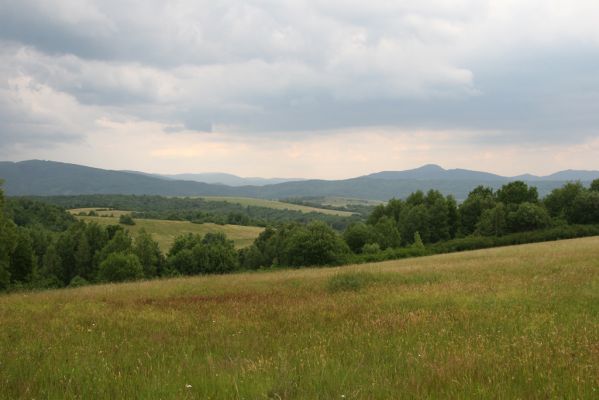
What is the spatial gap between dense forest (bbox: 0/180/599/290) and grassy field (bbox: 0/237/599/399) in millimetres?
46487

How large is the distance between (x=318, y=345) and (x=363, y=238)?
72.7 m

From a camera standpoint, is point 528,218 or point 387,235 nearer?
point 528,218

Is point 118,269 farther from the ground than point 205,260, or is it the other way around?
point 118,269

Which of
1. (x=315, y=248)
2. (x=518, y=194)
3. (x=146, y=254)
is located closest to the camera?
(x=315, y=248)

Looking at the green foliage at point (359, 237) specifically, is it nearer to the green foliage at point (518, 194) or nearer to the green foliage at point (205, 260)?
the green foliage at point (205, 260)

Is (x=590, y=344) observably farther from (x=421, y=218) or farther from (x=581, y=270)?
(x=421, y=218)

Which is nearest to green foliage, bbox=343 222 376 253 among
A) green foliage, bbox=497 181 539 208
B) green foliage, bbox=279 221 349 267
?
green foliage, bbox=279 221 349 267

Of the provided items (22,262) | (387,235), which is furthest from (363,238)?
(22,262)

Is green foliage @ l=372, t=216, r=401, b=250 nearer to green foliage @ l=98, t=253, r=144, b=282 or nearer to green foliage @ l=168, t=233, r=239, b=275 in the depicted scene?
green foliage @ l=168, t=233, r=239, b=275

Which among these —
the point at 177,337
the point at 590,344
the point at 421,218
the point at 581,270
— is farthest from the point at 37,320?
the point at 421,218

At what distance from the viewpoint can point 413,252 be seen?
59.8 m

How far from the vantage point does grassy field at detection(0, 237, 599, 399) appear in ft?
18.3

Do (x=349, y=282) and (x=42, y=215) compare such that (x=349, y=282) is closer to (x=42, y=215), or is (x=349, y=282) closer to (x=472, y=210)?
(x=472, y=210)

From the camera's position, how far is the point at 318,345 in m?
7.66
